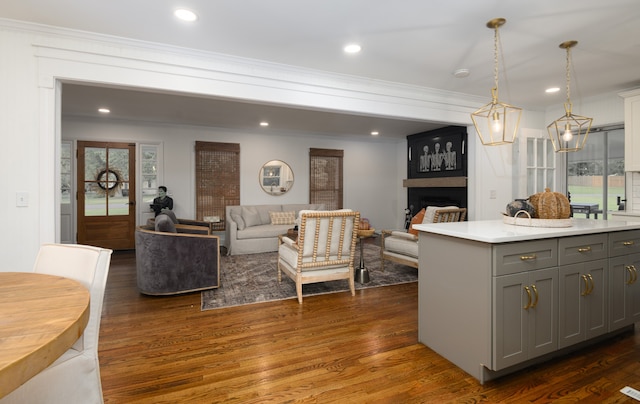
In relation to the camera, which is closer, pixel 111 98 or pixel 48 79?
pixel 48 79

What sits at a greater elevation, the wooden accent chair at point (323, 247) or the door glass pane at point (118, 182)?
the door glass pane at point (118, 182)

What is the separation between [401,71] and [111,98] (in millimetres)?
4020

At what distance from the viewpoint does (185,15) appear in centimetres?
244

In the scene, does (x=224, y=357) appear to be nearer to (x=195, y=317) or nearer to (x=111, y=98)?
(x=195, y=317)

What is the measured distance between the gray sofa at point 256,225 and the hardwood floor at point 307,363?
2.76m

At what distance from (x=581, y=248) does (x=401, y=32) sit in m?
2.14

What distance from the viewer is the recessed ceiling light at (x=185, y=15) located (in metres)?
2.39

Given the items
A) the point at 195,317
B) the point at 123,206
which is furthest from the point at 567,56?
the point at 123,206

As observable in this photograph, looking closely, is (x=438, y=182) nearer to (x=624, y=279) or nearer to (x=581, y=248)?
(x=624, y=279)

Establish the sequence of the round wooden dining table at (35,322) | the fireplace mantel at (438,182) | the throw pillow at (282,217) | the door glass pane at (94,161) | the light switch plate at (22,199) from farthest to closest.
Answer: the throw pillow at (282,217) → the door glass pane at (94,161) → the fireplace mantel at (438,182) → the light switch plate at (22,199) → the round wooden dining table at (35,322)

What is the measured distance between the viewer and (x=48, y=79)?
8.65 feet

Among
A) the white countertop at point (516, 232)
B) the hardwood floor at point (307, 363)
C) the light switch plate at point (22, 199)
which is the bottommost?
the hardwood floor at point (307, 363)

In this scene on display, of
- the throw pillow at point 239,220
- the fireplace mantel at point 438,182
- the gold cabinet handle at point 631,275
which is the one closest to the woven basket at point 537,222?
the gold cabinet handle at point 631,275

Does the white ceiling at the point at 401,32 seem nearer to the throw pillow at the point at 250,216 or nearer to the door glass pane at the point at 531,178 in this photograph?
the door glass pane at the point at 531,178
